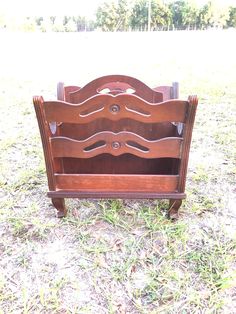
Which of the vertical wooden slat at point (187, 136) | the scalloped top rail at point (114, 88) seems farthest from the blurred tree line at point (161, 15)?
the vertical wooden slat at point (187, 136)

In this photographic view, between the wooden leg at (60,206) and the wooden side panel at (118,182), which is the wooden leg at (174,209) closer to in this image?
the wooden side panel at (118,182)

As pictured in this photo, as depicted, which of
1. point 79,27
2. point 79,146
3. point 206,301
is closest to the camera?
point 206,301

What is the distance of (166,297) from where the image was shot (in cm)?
100

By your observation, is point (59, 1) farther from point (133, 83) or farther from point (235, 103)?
point (133, 83)

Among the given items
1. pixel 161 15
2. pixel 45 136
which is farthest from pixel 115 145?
pixel 161 15

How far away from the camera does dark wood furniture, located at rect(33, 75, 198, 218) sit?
3.37 feet

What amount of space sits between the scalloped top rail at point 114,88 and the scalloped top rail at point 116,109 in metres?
0.17

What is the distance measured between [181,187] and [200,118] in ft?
5.31

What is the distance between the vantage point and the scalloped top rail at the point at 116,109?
101 centimetres

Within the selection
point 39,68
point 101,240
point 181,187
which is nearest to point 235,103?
point 181,187

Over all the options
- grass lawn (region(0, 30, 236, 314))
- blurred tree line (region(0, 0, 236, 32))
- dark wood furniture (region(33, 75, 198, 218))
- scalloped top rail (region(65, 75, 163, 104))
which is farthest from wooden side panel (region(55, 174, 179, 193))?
blurred tree line (region(0, 0, 236, 32))

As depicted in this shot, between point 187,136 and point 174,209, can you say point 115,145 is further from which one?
point 174,209

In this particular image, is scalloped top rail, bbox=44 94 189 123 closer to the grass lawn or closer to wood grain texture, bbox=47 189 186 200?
wood grain texture, bbox=47 189 186 200

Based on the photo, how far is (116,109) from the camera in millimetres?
1032
